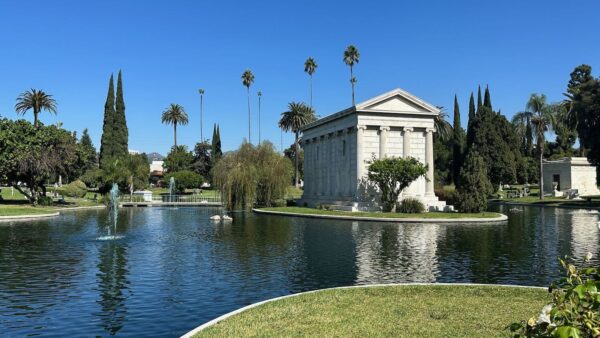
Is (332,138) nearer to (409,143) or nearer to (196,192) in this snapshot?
(409,143)

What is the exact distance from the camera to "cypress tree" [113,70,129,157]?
3730 inches

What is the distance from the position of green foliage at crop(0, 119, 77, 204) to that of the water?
74.6ft

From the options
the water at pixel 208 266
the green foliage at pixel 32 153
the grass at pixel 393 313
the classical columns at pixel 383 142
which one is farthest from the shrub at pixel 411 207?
the green foliage at pixel 32 153

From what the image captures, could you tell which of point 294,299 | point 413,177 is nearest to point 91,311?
point 294,299

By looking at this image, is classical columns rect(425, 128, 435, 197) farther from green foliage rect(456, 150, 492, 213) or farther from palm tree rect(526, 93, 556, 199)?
palm tree rect(526, 93, 556, 199)

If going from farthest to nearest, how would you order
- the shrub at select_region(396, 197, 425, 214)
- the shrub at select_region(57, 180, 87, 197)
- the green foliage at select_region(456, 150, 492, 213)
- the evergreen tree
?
1. the evergreen tree
2. the shrub at select_region(57, 180, 87, 197)
3. the shrub at select_region(396, 197, 425, 214)
4. the green foliage at select_region(456, 150, 492, 213)

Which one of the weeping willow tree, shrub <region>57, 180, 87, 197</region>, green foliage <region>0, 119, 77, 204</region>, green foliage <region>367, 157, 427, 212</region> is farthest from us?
shrub <region>57, 180, 87, 197</region>

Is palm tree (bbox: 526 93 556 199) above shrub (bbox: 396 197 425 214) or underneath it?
above

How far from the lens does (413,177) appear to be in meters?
50.7

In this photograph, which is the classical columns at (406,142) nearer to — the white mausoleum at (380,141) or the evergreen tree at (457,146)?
the white mausoleum at (380,141)

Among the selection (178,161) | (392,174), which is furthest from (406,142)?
(178,161)

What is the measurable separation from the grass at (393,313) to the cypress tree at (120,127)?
286 feet

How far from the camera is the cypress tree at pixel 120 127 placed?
311 feet


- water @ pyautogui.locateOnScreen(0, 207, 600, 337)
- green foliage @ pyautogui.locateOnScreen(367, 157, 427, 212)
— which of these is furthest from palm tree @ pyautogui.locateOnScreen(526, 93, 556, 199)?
water @ pyautogui.locateOnScreen(0, 207, 600, 337)
